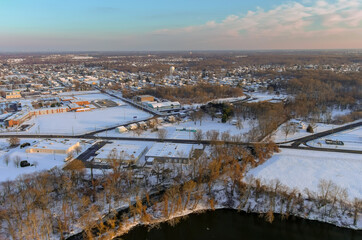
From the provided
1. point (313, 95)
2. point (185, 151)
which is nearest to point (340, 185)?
point (185, 151)

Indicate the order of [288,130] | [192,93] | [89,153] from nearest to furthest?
[89,153] → [288,130] → [192,93]

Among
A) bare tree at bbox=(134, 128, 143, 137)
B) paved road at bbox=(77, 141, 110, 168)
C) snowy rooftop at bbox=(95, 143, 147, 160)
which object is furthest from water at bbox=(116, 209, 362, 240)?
bare tree at bbox=(134, 128, 143, 137)

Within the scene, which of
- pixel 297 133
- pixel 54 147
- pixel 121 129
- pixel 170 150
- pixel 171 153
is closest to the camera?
pixel 171 153

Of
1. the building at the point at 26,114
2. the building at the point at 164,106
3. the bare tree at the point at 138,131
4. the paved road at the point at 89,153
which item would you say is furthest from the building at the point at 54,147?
the building at the point at 164,106

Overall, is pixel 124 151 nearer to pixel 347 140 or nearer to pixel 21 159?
pixel 21 159

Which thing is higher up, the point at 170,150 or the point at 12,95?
the point at 12,95

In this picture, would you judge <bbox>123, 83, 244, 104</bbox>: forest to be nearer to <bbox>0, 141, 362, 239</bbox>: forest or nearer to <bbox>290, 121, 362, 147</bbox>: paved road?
<bbox>290, 121, 362, 147</bbox>: paved road

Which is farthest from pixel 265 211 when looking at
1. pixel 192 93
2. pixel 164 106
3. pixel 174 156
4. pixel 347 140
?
pixel 192 93
